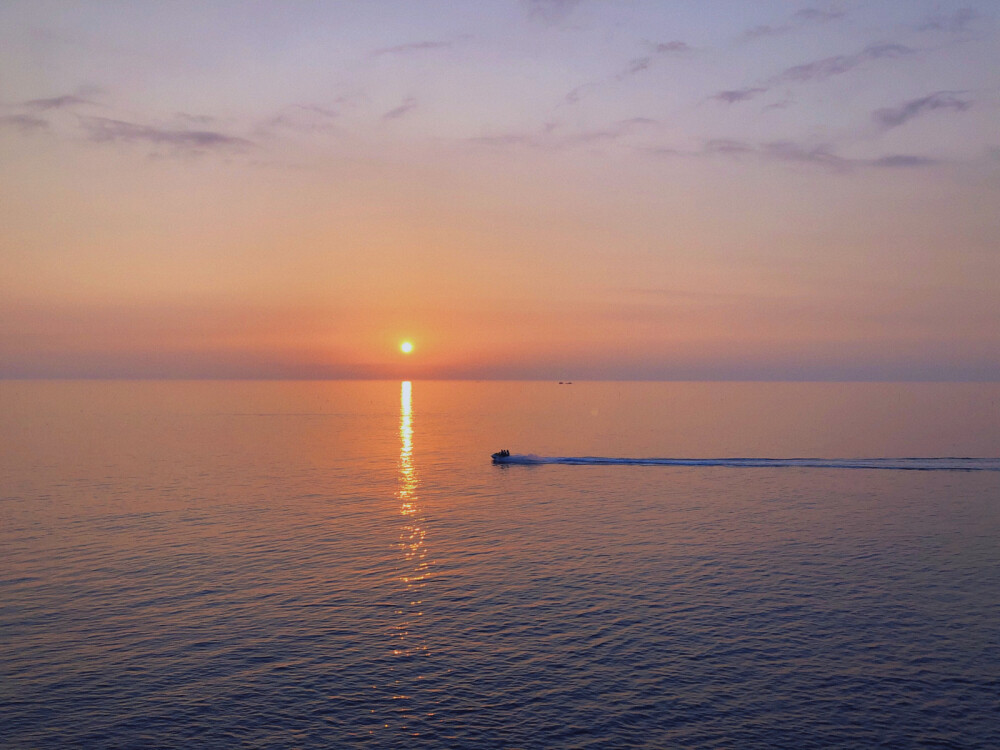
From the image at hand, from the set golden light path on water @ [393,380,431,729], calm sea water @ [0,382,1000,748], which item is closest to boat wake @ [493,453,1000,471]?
calm sea water @ [0,382,1000,748]

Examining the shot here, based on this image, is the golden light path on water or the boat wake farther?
the boat wake

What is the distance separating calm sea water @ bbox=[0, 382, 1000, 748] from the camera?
1505 inches

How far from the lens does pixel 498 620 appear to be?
174ft

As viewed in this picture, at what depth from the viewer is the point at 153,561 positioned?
68.5 metres

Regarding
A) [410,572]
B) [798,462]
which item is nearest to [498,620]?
[410,572]

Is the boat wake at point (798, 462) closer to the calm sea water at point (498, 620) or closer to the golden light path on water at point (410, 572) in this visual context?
the calm sea water at point (498, 620)

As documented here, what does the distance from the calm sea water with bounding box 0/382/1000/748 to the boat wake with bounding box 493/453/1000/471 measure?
33.1 metres

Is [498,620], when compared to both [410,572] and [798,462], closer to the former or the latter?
[410,572]

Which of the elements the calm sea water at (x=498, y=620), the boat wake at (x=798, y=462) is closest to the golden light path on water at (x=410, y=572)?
the calm sea water at (x=498, y=620)

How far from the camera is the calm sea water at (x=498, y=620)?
38.2m

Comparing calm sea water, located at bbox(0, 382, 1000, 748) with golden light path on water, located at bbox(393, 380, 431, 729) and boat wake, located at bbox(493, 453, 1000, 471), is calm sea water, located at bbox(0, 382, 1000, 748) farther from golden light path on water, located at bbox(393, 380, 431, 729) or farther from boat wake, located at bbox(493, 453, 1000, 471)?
boat wake, located at bbox(493, 453, 1000, 471)

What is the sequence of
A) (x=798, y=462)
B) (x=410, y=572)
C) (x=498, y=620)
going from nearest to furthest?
(x=498, y=620) → (x=410, y=572) → (x=798, y=462)

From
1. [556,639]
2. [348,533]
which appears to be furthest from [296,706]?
[348,533]

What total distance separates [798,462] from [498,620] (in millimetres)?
112308
